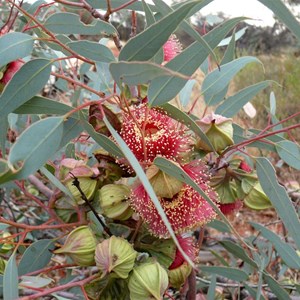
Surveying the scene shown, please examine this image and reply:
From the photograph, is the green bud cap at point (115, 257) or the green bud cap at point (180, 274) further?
the green bud cap at point (180, 274)

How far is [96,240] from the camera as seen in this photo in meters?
0.72

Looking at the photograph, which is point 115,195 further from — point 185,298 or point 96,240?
point 185,298

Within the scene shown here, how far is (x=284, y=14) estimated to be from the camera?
23.9 inches

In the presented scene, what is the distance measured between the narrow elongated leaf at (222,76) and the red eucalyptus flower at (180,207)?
0.56 feet

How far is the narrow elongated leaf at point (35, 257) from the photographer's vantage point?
2.77ft

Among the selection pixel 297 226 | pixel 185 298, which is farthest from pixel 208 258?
pixel 297 226

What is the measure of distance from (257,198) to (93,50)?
0.36 metres

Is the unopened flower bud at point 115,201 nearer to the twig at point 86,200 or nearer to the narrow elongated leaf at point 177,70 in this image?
the twig at point 86,200

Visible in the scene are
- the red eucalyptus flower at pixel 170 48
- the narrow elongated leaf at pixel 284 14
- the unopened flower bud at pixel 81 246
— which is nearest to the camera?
the narrow elongated leaf at pixel 284 14

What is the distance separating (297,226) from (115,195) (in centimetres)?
27

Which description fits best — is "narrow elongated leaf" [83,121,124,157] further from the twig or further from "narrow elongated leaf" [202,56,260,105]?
"narrow elongated leaf" [202,56,260,105]

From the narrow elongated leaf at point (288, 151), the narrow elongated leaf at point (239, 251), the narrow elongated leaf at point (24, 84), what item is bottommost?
the narrow elongated leaf at point (239, 251)

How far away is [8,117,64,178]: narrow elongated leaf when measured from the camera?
53 centimetres

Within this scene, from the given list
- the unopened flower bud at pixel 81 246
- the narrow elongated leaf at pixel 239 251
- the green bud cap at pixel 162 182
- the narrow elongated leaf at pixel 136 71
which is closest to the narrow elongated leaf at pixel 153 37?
the narrow elongated leaf at pixel 136 71
